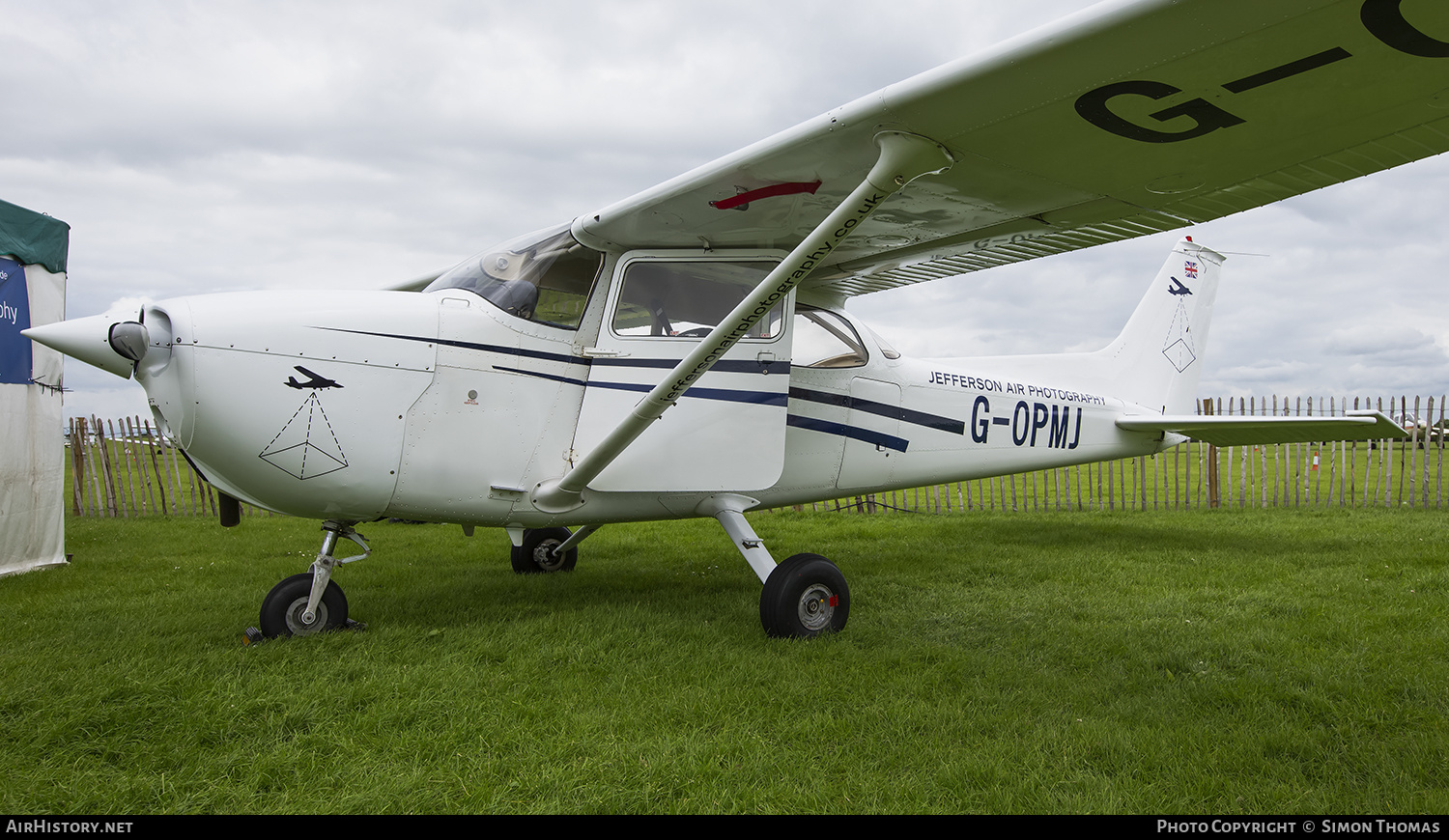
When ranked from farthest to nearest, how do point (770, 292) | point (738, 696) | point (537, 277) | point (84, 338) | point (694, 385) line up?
point (694, 385) → point (537, 277) → point (770, 292) → point (84, 338) → point (738, 696)

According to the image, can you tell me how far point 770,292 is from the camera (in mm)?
3686

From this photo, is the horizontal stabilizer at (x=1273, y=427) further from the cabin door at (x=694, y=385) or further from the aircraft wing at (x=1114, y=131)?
the cabin door at (x=694, y=385)

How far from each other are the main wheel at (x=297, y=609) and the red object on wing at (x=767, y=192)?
120 inches

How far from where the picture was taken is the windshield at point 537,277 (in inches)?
172

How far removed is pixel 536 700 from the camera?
130 inches

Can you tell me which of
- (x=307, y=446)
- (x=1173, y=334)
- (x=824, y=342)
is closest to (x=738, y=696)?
(x=307, y=446)

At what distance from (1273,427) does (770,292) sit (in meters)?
5.72

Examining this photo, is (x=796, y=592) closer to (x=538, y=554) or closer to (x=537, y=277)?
(x=537, y=277)

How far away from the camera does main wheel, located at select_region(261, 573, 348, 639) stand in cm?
410

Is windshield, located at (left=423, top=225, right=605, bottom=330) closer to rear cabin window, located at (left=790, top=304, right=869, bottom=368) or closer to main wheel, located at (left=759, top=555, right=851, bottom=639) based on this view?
rear cabin window, located at (left=790, top=304, right=869, bottom=368)
